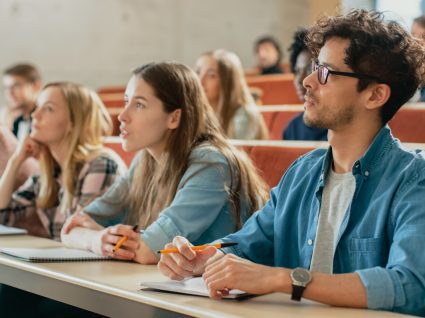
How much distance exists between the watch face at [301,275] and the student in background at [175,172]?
2.30ft

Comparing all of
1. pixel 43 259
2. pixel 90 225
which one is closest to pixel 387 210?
pixel 43 259

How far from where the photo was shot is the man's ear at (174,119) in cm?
240

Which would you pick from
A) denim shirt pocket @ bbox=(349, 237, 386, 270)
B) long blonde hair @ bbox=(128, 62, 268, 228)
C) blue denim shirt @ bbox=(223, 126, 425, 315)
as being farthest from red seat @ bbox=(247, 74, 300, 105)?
denim shirt pocket @ bbox=(349, 237, 386, 270)

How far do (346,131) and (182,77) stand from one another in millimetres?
779

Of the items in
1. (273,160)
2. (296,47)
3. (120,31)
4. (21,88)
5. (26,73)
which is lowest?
(273,160)

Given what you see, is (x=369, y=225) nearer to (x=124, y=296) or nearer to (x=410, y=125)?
(x=124, y=296)

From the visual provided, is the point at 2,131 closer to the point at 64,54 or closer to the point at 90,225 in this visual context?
the point at 90,225

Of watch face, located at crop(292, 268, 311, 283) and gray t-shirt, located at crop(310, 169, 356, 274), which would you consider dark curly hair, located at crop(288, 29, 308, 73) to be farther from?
watch face, located at crop(292, 268, 311, 283)

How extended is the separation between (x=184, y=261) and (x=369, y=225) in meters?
0.39

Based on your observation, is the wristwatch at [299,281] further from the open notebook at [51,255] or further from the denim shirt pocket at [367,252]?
the open notebook at [51,255]

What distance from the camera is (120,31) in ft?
24.7

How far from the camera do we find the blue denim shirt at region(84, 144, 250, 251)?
7.08 feet

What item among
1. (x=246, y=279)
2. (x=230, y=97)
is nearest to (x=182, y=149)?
(x=246, y=279)

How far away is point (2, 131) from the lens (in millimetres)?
3451
